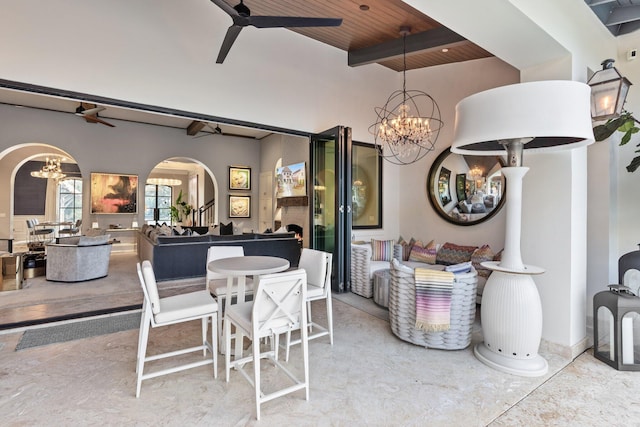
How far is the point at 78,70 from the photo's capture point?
340 centimetres

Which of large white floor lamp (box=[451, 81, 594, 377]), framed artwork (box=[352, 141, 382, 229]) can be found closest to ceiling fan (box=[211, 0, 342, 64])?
large white floor lamp (box=[451, 81, 594, 377])

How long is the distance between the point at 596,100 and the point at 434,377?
8.88 ft

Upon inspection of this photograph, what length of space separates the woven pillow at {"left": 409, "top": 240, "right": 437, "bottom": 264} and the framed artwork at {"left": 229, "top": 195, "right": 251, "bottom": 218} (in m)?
6.57

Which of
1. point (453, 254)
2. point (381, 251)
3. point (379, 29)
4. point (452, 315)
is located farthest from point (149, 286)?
point (379, 29)

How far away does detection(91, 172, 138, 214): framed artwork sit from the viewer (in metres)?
8.16

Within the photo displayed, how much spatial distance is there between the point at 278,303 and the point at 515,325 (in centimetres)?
187

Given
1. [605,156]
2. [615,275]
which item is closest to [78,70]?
[605,156]

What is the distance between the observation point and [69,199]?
38.2 feet

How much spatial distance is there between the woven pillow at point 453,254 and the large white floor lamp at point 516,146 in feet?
6.23

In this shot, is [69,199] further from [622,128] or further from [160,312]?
[622,128]

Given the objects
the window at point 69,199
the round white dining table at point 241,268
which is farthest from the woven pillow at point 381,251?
the window at point 69,199

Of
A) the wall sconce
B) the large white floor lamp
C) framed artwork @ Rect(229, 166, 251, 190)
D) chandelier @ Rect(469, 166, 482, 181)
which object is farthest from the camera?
framed artwork @ Rect(229, 166, 251, 190)

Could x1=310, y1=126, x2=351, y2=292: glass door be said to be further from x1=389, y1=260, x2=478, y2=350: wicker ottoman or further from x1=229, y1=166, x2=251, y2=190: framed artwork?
x1=229, y1=166, x2=251, y2=190: framed artwork

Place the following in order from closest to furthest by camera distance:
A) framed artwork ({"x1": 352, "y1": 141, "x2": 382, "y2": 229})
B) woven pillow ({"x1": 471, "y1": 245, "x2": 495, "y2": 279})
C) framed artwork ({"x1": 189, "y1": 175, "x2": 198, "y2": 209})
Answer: woven pillow ({"x1": 471, "y1": 245, "x2": 495, "y2": 279})
framed artwork ({"x1": 352, "y1": 141, "x2": 382, "y2": 229})
framed artwork ({"x1": 189, "y1": 175, "x2": 198, "y2": 209})
